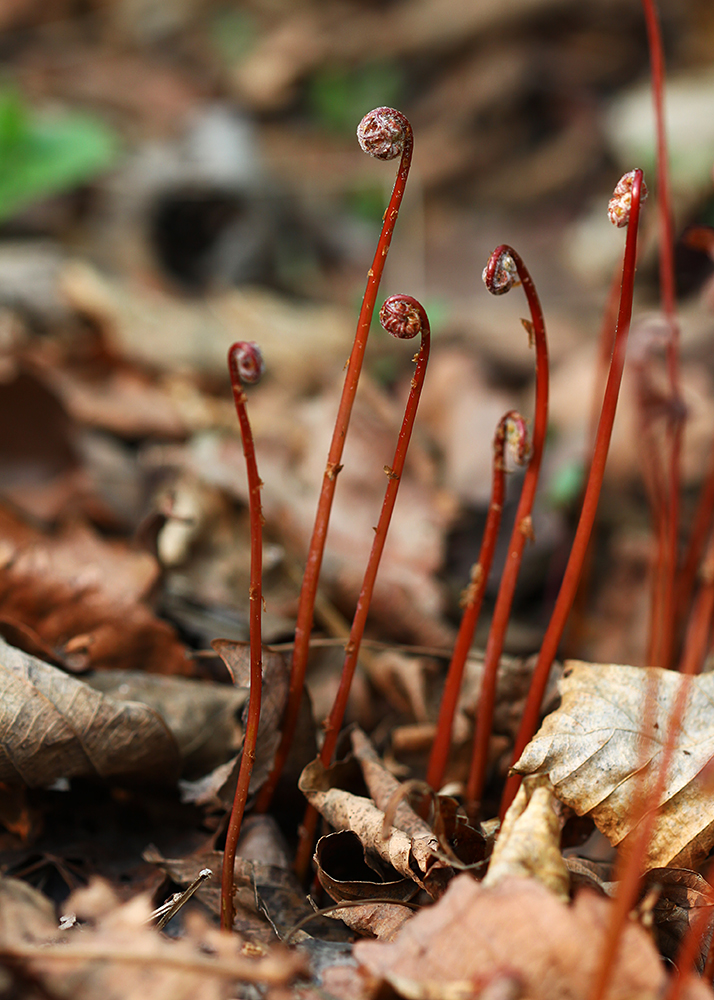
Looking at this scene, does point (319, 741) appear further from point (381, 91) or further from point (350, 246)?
point (381, 91)

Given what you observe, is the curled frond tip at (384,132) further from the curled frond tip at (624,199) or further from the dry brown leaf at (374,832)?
the dry brown leaf at (374,832)

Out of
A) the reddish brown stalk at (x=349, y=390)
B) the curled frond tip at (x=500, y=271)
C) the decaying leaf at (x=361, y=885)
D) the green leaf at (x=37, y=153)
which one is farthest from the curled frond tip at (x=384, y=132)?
the green leaf at (x=37, y=153)

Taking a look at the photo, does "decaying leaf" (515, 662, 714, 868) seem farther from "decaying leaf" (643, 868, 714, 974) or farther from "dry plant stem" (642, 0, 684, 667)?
"dry plant stem" (642, 0, 684, 667)

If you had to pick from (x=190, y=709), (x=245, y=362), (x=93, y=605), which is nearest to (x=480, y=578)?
(x=245, y=362)

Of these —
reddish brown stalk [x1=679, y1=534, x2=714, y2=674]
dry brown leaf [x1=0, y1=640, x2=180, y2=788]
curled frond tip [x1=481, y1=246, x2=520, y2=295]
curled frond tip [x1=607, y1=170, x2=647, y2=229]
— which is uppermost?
curled frond tip [x1=607, y1=170, x2=647, y2=229]

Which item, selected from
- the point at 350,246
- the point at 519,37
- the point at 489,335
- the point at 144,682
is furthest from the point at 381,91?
the point at 144,682

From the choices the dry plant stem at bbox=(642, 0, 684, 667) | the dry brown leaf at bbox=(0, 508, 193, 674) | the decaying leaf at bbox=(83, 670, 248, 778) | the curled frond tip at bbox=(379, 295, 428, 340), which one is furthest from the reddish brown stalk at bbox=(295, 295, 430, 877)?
the dry plant stem at bbox=(642, 0, 684, 667)

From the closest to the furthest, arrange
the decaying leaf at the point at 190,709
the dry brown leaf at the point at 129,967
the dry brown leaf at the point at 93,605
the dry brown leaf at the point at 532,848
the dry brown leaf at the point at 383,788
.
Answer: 1. the dry brown leaf at the point at 129,967
2. the dry brown leaf at the point at 532,848
3. the dry brown leaf at the point at 383,788
4. the decaying leaf at the point at 190,709
5. the dry brown leaf at the point at 93,605
